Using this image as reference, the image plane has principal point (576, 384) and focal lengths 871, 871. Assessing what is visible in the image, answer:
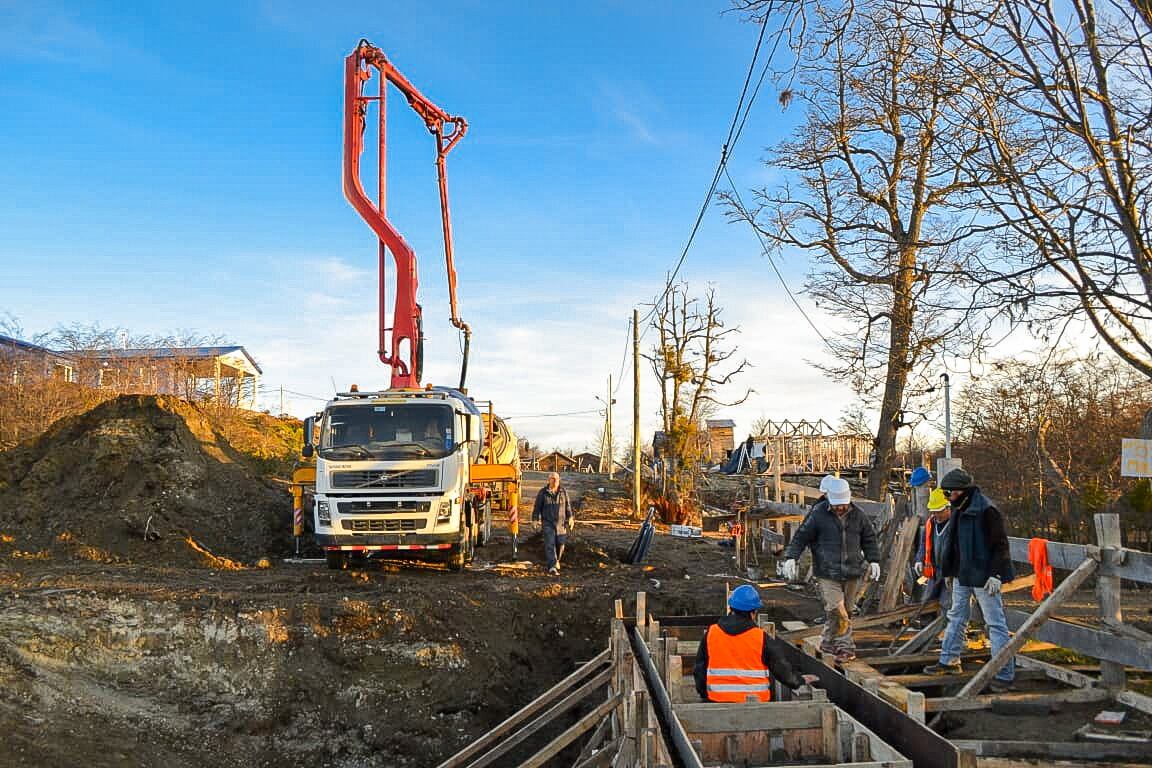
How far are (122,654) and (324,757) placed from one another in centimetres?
289

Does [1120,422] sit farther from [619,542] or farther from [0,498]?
[0,498]

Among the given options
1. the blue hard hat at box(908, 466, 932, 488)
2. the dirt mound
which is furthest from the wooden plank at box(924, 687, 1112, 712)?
the dirt mound

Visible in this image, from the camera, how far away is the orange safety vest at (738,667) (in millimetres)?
5918

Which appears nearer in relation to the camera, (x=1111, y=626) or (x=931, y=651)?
(x=1111, y=626)

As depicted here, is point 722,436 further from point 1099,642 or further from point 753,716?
point 753,716

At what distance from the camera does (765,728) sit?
546cm

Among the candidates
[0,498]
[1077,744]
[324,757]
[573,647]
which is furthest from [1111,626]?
[0,498]

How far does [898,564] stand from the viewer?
9.82 meters

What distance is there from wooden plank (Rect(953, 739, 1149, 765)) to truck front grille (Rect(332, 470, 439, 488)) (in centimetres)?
946

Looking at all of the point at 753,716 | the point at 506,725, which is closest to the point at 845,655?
the point at 753,716

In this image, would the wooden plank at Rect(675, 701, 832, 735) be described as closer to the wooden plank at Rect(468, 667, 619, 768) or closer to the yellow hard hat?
the wooden plank at Rect(468, 667, 619, 768)

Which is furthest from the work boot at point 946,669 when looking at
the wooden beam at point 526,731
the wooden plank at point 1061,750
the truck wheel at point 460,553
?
the truck wheel at point 460,553

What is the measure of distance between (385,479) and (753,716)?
30.2 feet

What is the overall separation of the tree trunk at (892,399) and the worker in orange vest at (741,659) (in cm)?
1027
